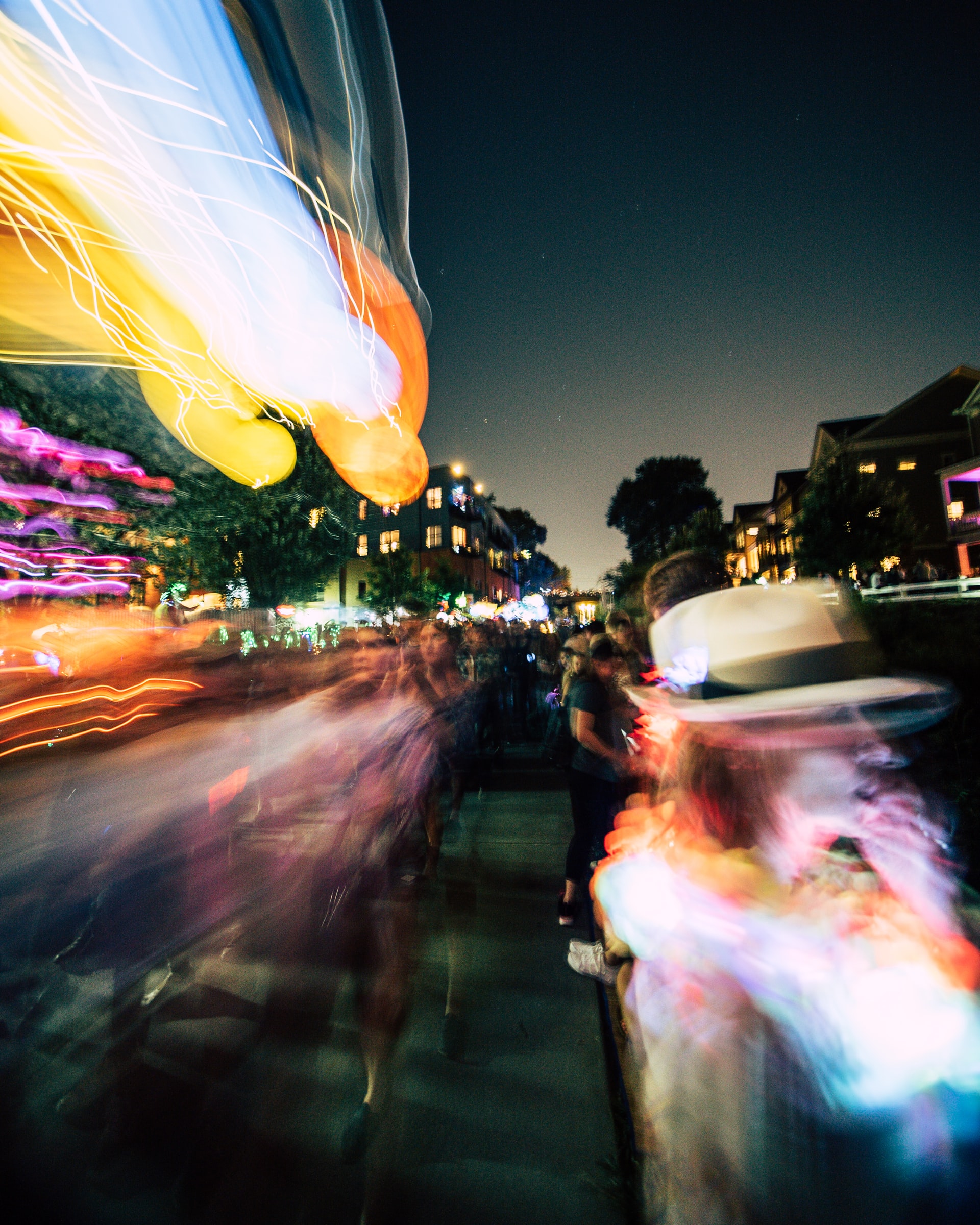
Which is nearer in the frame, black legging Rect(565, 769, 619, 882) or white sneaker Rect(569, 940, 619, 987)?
white sneaker Rect(569, 940, 619, 987)

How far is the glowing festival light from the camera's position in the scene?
17.4ft

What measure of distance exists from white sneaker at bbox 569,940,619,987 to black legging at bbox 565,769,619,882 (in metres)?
0.46

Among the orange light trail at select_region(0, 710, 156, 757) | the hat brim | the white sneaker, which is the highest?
the hat brim

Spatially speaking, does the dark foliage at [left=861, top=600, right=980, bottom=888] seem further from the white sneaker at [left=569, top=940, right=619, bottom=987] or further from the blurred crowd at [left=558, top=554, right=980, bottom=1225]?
the white sneaker at [left=569, top=940, right=619, bottom=987]

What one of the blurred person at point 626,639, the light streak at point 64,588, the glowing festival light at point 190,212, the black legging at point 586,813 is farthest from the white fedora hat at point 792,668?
the light streak at point 64,588

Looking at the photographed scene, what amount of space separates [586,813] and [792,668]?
2.58m

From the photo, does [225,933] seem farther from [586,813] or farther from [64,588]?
[64,588]

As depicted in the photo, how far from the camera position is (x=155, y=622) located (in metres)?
12.0

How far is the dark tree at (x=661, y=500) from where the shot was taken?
198ft

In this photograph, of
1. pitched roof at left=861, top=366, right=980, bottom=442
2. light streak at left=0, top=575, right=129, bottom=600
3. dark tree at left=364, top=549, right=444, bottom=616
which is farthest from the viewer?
dark tree at left=364, top=549, right=444, bottom=616

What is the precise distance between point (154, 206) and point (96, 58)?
1.99m

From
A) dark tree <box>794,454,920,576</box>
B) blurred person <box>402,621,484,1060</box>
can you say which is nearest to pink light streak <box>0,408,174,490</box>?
blurred person <box>402,621,484,1060</box>

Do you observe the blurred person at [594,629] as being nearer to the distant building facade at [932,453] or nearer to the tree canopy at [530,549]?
the distant building facade at [932,453]

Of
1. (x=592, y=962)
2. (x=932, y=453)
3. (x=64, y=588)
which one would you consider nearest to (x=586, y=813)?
(x=592, y=962)
